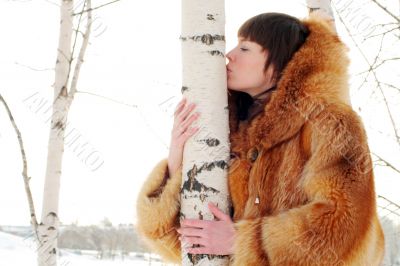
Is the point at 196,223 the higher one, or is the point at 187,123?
the point at 187,123

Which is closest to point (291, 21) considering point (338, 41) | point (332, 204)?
point (338, 41)

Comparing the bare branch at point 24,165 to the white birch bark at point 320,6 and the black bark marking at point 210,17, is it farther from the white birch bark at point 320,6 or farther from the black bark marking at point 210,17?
the white birch bark at point 320,6

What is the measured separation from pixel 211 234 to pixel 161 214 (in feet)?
0.99

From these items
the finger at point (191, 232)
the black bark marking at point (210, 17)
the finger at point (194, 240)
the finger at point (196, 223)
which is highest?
the black bark marking at point (210, 17)

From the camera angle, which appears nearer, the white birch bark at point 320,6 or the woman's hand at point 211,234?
the woman's hand at point 211,234

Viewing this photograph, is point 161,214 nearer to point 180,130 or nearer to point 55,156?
point 180,130

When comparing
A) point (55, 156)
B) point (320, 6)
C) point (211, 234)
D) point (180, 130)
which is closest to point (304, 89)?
point (180, 130)

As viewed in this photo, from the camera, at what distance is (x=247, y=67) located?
6.10ft

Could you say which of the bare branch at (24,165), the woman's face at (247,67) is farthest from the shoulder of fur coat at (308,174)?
the bare branch at (24,165)

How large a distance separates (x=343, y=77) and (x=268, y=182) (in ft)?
1.67

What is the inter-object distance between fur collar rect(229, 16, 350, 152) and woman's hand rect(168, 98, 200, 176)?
0.27 meters

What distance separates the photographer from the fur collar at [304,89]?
1720 millimetres

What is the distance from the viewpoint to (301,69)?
69.7 inches

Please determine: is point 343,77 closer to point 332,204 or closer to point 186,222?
point 332,204
